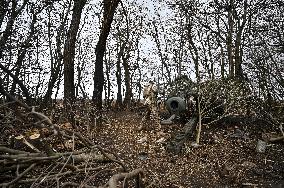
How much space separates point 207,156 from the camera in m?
10.6

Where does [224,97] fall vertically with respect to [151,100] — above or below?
above

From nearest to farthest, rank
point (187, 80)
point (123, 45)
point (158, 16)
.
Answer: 1. point (187, 80)
2. point (123, 45)
3. point (158, 16)

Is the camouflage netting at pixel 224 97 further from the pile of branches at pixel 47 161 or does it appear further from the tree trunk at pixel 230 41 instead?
the pile of branches at pixel 47 161

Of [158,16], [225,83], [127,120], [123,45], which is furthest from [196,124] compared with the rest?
[158,16]

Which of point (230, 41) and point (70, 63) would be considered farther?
point (230, 41)

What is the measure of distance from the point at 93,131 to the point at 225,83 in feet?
17.1

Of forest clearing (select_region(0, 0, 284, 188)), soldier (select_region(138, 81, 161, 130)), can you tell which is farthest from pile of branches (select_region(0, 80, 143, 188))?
soldier (select_region(138, 81, 161, 130))

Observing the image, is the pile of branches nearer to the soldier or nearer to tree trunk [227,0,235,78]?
the soldier

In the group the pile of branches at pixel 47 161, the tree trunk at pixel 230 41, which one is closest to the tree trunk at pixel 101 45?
the pile of branches at pixel 47 161

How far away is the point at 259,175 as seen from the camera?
9.21 metres

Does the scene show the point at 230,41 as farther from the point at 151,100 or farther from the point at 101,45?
the point at 101,45

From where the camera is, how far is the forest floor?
28.8ft

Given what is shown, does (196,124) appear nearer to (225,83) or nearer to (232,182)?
(225,83)

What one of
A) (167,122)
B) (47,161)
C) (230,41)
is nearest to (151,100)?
(167,122)
